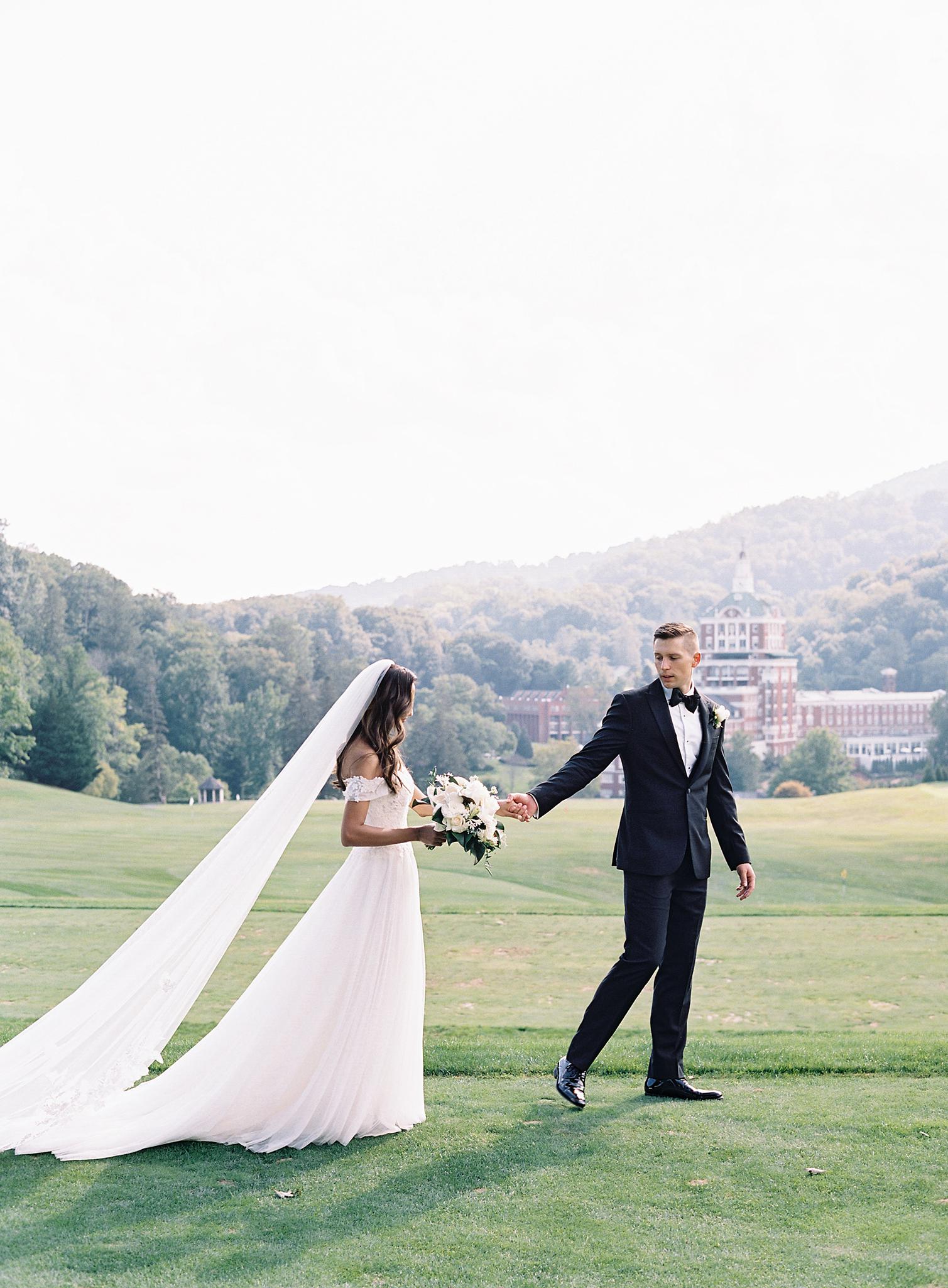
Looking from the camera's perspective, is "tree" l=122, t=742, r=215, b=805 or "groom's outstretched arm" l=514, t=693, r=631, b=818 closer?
"groom's outstretched arm" l=514, t=693, r=631, b=818

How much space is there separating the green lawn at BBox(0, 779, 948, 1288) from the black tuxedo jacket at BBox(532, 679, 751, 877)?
103 cm

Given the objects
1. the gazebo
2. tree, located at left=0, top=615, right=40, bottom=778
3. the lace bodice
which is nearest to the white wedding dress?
the lace bodice

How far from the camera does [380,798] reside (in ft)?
16.4

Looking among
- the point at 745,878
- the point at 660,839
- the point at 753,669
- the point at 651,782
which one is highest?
the point at 753,669

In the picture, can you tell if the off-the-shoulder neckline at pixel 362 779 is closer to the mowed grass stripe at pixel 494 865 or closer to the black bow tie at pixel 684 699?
the black bow tie at pixel 684 699

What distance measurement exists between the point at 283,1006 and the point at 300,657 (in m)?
67.8

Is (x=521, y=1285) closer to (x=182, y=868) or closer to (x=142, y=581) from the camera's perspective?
(x=182, y=868)

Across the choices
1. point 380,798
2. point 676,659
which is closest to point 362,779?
point 380,798

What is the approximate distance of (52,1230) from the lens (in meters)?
3.72

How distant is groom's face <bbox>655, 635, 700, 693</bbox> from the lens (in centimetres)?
532

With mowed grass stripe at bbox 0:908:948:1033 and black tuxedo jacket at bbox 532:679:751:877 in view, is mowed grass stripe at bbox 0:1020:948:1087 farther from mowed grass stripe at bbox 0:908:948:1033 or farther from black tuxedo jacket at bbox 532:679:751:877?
black tuxedo jacket at bbox 532:679:751:877

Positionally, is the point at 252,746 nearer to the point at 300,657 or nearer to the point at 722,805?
the point at 300,657

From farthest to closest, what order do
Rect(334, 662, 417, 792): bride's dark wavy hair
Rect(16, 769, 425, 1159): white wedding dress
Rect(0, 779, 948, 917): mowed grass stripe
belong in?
Rect(0, 779, 948, 917): mowed grass stripe → Rect(334, 662, 417, 792): bride's dark wavy hair → Rect(16, 769, 425, 1159): white wedding dress

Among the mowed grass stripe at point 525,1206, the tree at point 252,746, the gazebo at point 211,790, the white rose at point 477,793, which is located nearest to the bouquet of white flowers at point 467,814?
the white rose at point 477,793
